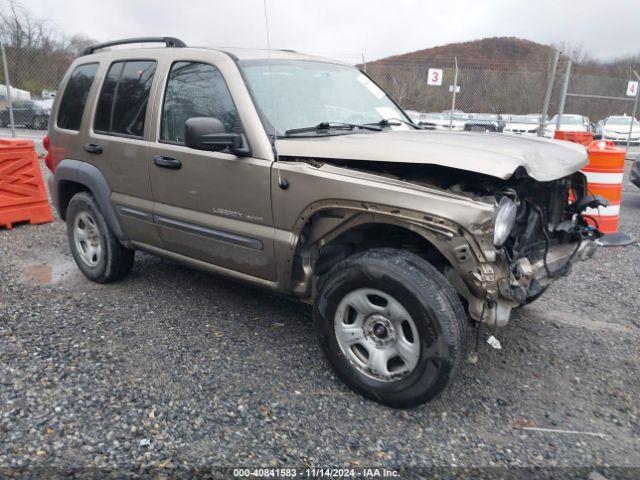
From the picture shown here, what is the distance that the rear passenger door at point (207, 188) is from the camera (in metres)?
3.28

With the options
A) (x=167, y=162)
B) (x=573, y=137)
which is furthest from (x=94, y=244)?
(x=573, y=137)

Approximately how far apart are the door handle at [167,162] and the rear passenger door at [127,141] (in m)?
0.16

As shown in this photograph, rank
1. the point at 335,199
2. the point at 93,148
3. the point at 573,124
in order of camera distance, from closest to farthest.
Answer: the point at 335,199, the point at 93,148, the point at 573,124

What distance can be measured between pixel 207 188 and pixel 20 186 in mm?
4170

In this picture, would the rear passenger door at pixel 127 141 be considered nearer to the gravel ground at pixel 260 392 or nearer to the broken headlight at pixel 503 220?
the gravel ground at pixel 260 392

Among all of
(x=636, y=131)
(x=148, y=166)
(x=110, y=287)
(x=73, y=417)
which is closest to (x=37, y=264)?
(x=110, y=287)

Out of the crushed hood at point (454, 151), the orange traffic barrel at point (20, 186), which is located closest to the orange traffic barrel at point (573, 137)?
the crushed hood at point (454, 151)

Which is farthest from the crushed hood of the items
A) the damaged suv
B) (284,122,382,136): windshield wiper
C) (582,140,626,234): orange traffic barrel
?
(582,140,626,234): orange traffic barrel

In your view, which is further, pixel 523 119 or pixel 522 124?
pixel 523 119

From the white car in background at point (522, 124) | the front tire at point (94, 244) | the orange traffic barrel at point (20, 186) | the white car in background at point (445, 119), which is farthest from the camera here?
the white car in background at point (522, 124)

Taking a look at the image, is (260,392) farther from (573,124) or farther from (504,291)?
(573,124)

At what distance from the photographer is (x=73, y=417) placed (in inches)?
108

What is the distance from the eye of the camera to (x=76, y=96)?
4.56 meters

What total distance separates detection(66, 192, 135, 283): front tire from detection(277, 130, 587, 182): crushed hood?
2.06m
